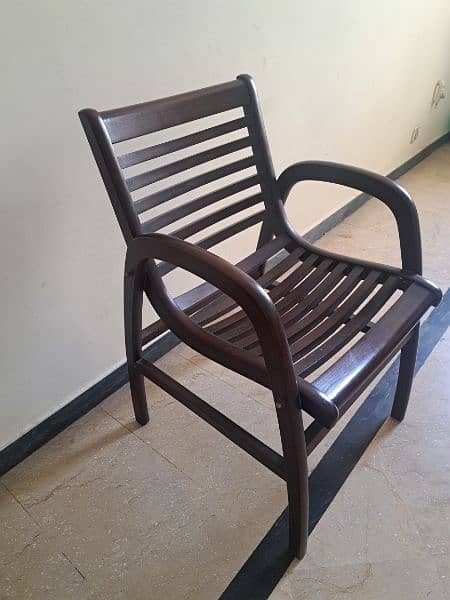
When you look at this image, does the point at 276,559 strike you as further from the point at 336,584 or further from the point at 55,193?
the point at 55,193

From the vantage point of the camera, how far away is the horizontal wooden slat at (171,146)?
3.10 feet

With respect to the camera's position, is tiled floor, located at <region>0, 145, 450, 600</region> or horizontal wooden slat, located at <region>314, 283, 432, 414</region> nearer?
horizontal wooden slat, located at <region>314, 283, 432, 414</region>

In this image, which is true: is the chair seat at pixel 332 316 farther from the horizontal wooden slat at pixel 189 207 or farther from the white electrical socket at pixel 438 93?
the white electrical socket at pixel 438 93

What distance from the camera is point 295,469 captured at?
0.85 meters

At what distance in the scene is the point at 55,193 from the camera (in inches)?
42.0

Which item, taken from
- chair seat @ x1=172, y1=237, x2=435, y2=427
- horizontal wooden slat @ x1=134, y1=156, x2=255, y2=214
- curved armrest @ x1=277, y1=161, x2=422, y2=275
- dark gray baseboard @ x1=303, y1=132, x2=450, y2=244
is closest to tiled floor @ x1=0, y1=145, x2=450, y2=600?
chair seat @ x1=172, y1=237, x2=435, y2=427

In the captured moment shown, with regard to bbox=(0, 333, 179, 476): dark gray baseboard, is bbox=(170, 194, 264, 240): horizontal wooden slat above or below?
above

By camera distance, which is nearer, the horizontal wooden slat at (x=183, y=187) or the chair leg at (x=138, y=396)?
the horizontal wooden slat at (x=183, y=187)

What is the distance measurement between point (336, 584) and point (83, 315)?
0.85 m

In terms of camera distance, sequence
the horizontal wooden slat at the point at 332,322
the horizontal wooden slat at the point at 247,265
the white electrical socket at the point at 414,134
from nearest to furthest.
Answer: the horizontal wooden slat at the point at 332,322 < the horizontal wooden slat at the point at 247,265 < the white electrical socket at the point at 414,134

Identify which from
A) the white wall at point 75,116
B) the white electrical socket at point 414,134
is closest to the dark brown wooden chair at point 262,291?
the white wall at point 75,116

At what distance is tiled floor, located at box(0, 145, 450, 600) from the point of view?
3.18 ft

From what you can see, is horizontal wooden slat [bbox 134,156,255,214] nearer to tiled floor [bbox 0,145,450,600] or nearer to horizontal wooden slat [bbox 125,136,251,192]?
A: horizontal wooden slat [bbox 125,136,251,192]

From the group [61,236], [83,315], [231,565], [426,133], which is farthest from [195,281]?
[426,133]
